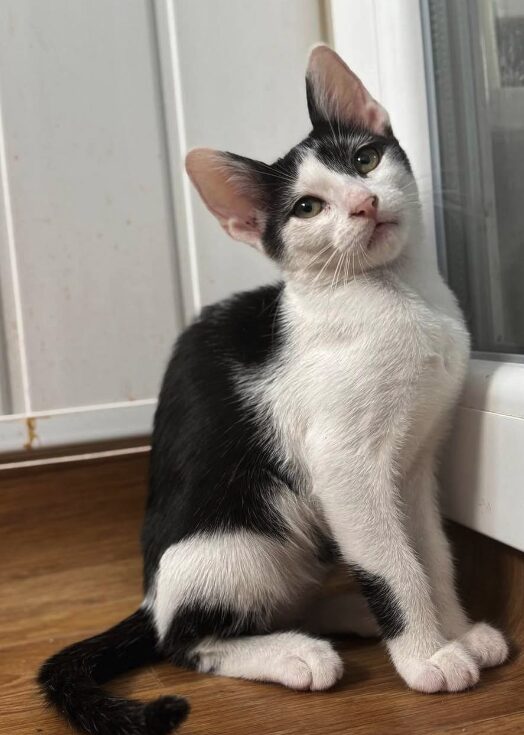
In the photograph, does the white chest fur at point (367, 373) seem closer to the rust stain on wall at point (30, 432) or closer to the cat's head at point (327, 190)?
the cat's head at point (327, 190)

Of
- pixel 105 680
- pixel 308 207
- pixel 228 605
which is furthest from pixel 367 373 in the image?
pixel 105 680

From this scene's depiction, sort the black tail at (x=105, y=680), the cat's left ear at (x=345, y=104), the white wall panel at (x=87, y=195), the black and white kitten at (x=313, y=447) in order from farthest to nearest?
the white wall panel at (x=87, y=195) < the cat's left ear at (x=345, y=104) < the black and white kitten at (x=313, y=447) < the black tail at (x=105, y=680)

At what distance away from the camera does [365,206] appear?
103cm

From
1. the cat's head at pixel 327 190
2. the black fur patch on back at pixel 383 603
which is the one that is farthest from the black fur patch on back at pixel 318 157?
the black fur patch on back at pixel 383 603

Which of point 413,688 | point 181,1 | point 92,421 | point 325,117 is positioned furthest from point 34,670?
point 181,1

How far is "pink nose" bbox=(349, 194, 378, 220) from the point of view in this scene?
3.37ft

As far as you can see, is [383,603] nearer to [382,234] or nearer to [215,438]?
[215,438]

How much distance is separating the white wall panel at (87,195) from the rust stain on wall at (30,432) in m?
0.04

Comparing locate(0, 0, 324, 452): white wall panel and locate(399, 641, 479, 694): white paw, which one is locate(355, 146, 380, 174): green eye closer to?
locate(0, 0, 324, 452): white wall panel

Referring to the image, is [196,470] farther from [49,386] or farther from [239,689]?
[49,386]

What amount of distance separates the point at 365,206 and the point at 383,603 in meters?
0.52

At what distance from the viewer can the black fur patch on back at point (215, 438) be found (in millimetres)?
1136

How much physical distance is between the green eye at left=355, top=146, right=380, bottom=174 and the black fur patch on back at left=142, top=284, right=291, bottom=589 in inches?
9.7

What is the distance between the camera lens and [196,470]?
116cm
